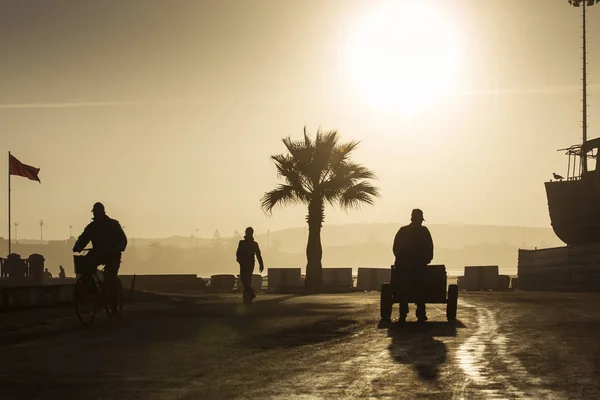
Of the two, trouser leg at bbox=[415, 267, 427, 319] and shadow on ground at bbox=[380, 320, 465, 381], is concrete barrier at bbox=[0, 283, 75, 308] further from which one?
trouser leg at bbox=[415, 267, 427, 319]

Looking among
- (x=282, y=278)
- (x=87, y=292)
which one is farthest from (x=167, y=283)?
(x=87, y=292)

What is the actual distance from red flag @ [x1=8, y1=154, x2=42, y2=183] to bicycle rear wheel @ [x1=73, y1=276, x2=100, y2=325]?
43543mm

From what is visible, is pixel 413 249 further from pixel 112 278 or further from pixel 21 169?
pixel 21 169

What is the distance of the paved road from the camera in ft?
25.3

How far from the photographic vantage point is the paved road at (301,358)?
7.72m

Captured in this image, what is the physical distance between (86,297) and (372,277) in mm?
37664

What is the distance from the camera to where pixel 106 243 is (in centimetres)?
1598

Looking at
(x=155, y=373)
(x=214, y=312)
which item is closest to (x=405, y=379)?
(x=155, y=373)

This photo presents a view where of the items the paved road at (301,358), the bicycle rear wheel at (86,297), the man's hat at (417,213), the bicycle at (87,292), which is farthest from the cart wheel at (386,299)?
the bicycle rear wheel at (86,297)

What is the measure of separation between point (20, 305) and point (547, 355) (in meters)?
12.3

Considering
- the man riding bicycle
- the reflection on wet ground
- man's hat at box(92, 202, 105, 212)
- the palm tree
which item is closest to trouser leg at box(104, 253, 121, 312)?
the man riding bicycle

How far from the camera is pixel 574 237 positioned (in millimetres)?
65312

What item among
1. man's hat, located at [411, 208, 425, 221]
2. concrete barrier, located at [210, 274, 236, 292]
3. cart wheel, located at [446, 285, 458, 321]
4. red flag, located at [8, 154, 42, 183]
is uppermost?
red flag, located at [8, 154, 42, 183]

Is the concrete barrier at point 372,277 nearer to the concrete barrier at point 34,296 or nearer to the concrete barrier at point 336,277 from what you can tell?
the concrete barrier at point 336,277
